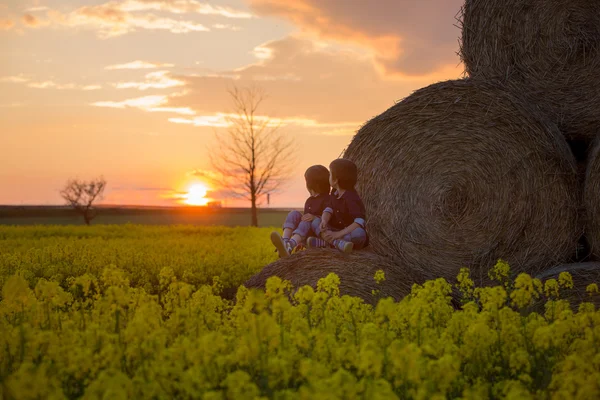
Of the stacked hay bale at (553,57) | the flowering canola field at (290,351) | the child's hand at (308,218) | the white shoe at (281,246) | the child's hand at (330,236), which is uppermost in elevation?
the stacked hay bale at (553,57)

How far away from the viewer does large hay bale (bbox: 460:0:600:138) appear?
6.51 metres

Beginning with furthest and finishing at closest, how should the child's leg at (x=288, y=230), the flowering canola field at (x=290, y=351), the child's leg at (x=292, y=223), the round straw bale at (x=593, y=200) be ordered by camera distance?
the child's leg at (x=292, y=223), the child's leg at (x=288, y=230), the round straw bale at (x=593, y=200), the flowering canola field at (x=290, y=351)

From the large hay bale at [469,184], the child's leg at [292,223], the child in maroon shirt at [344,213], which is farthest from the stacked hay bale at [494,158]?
the child's leg at [292,223]

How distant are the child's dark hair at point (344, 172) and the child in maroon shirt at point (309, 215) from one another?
56 centimetres

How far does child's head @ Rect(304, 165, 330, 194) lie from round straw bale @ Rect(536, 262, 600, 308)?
252 cm

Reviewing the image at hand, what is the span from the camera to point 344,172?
6.46 meters

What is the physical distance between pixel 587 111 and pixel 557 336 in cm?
350

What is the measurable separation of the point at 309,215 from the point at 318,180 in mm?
421

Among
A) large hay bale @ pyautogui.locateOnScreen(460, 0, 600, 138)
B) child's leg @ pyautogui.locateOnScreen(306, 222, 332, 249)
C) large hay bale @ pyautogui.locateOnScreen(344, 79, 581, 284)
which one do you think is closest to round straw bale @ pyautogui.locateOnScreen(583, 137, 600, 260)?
large hay bale @ pyautogui.locateOnScreen(344, 79, 581, 284)

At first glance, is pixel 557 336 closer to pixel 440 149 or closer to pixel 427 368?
pixel 427 368

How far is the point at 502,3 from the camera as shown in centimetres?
670

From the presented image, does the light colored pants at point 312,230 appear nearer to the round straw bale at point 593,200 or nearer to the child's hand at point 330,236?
the child's hand at point 330,236

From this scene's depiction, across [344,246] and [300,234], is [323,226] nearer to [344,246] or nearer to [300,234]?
[300,234]

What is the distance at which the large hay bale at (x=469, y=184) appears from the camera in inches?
239
